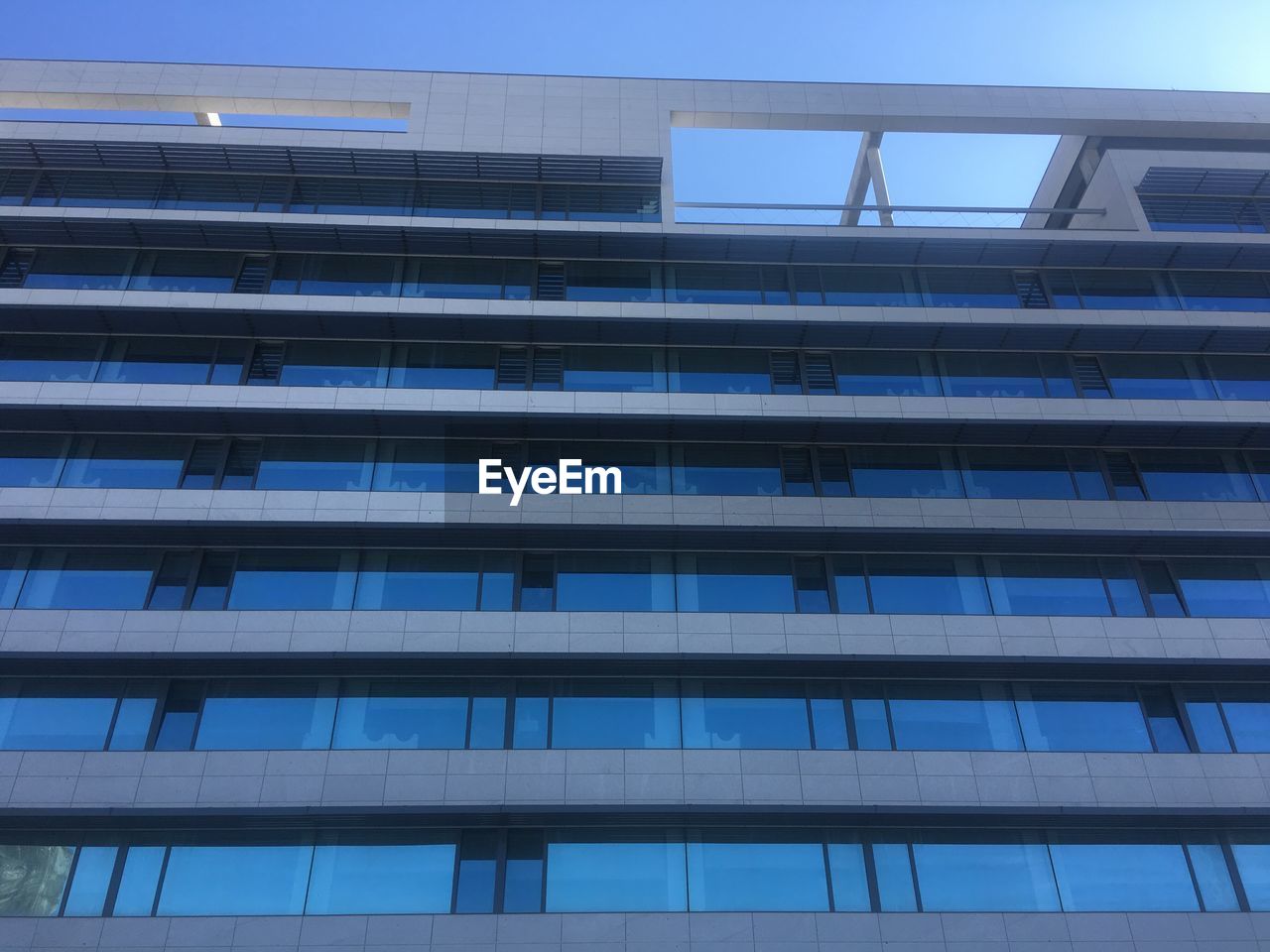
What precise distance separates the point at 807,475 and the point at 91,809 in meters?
18.1

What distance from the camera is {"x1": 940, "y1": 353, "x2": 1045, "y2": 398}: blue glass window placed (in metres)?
24.6

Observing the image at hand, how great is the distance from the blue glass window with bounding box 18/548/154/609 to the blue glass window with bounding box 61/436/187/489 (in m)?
1.78

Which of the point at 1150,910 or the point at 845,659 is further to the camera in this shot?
the point at 845,659

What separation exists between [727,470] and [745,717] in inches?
252

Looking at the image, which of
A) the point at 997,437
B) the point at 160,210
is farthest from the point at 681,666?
the point at 160,210

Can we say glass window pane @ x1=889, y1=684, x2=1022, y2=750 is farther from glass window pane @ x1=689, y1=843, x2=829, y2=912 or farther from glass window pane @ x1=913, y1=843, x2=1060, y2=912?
glass window pane @ x1=689, y1=843, x2=829, y2=912

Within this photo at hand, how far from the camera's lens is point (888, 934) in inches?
715

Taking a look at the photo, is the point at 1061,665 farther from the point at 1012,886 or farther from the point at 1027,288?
the point at 1027,288

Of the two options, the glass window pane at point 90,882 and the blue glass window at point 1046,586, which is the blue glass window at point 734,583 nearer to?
the blue glass window at point 1046,586

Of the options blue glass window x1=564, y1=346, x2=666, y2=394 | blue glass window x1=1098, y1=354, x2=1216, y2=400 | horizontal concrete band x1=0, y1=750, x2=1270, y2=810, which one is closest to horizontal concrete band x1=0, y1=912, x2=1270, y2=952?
horizontal concrete band x1=0, y1=750, x2=1270, y2=810

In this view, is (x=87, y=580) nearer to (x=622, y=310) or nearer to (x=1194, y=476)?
(x=622, y=310)

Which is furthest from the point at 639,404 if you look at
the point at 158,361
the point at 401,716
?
the point at 158,361

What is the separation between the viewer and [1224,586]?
22.5m

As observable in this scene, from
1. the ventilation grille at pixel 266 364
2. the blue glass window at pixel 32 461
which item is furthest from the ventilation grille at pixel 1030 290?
the blue glass window at pixel 32 461
